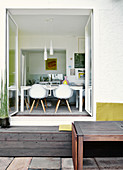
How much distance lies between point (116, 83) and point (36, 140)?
1.76 metres

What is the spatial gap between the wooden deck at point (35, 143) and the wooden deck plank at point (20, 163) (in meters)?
0.08

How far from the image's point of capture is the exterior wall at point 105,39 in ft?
10.6

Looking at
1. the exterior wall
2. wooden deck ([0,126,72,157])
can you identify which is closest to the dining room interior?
the exterior wall

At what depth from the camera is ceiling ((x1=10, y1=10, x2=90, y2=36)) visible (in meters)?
4.66

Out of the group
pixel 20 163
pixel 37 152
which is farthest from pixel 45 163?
pixel 20 163

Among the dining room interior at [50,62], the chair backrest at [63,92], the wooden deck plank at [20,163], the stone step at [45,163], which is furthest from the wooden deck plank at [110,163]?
the chair backrest at [63,92]

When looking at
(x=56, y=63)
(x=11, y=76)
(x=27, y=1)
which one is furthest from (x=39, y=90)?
(x=56, y=63)

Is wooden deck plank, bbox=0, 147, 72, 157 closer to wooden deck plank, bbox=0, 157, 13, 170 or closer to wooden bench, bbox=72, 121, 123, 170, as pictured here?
wooden deck plank, bbox=0, 157, 13, 170

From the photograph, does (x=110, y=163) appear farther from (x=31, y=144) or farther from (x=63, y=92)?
(x=63, y=92)

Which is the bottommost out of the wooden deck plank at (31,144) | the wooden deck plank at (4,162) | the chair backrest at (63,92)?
the wooden deck plank at (4,162)

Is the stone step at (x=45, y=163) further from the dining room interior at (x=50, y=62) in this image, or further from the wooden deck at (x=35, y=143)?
the dining room interior at (x=50, y=62)

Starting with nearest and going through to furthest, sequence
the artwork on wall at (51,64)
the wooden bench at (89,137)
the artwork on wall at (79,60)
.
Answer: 1. the wooden bench at (89,137)
2. the artwork on wall at (79,60)
3. the artwork on wall at (51,64)

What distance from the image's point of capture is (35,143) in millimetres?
2613

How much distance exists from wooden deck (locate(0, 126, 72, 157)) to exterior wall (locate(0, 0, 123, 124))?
1083mm
